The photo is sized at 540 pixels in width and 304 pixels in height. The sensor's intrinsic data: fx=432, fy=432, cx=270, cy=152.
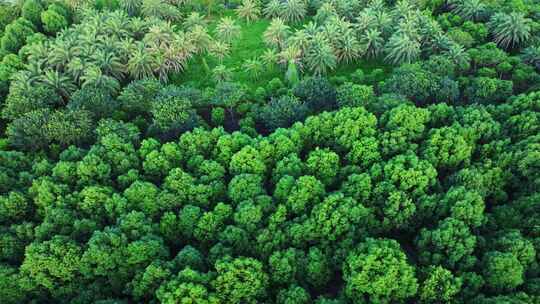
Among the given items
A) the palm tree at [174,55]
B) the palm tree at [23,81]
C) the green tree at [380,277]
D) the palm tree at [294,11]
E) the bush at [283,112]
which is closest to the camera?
the green tree at [380,277]

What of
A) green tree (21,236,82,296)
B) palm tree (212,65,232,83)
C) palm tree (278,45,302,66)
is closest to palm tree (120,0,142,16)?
palm tree (212,65,232,83)

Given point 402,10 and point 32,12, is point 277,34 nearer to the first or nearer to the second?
point 402,10

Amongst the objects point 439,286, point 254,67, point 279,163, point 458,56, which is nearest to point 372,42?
point 458,56

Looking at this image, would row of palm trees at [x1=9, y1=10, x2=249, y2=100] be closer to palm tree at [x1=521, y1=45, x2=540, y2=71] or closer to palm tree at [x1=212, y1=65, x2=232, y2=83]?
palm tree at [x1=212, y1=65, x2=232, y2=83]

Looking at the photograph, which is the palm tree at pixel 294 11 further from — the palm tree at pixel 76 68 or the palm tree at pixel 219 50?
the palm tree at pixel 76 68

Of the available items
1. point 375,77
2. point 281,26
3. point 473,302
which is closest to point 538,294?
point 473,302

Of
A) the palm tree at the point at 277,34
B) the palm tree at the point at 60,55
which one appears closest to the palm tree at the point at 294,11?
the palm tree at the point at 277,34
